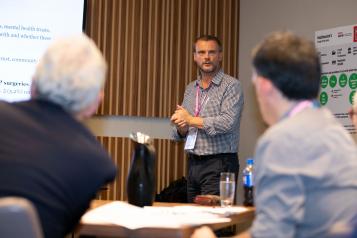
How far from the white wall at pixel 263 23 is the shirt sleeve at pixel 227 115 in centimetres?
117

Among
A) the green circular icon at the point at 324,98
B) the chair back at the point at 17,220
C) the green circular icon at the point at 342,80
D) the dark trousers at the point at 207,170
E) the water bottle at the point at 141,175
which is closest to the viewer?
the chair back at the point at 17,220

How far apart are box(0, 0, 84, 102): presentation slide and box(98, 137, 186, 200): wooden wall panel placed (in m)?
0.91

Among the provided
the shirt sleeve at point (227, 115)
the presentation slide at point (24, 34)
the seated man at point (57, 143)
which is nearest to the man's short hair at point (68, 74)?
the seated man at point (57, 143)

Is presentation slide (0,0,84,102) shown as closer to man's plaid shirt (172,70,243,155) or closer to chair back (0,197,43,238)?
man's plaid shirt (172,70,243,155)

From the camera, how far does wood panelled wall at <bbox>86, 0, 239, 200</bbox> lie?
5.13 metres

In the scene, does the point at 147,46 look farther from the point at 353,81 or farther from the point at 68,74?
the point at 68,74

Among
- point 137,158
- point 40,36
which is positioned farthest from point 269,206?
point 40,36

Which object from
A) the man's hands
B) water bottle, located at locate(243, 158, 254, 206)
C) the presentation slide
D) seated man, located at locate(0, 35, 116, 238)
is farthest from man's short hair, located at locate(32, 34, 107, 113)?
the presentation slide

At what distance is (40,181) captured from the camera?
1560 mm

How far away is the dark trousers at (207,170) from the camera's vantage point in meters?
4.16

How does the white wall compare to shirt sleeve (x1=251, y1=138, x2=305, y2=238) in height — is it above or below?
above

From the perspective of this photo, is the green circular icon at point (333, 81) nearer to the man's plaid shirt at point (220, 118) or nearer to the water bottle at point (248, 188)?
the man's plaid shirt at point (220, 118)

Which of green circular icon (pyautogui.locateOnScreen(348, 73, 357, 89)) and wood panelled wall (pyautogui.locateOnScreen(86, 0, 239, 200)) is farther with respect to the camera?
wood panelled wall (pyautogui.locateOnScreen(86, 0, 239, 200))

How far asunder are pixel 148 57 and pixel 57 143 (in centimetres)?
370
